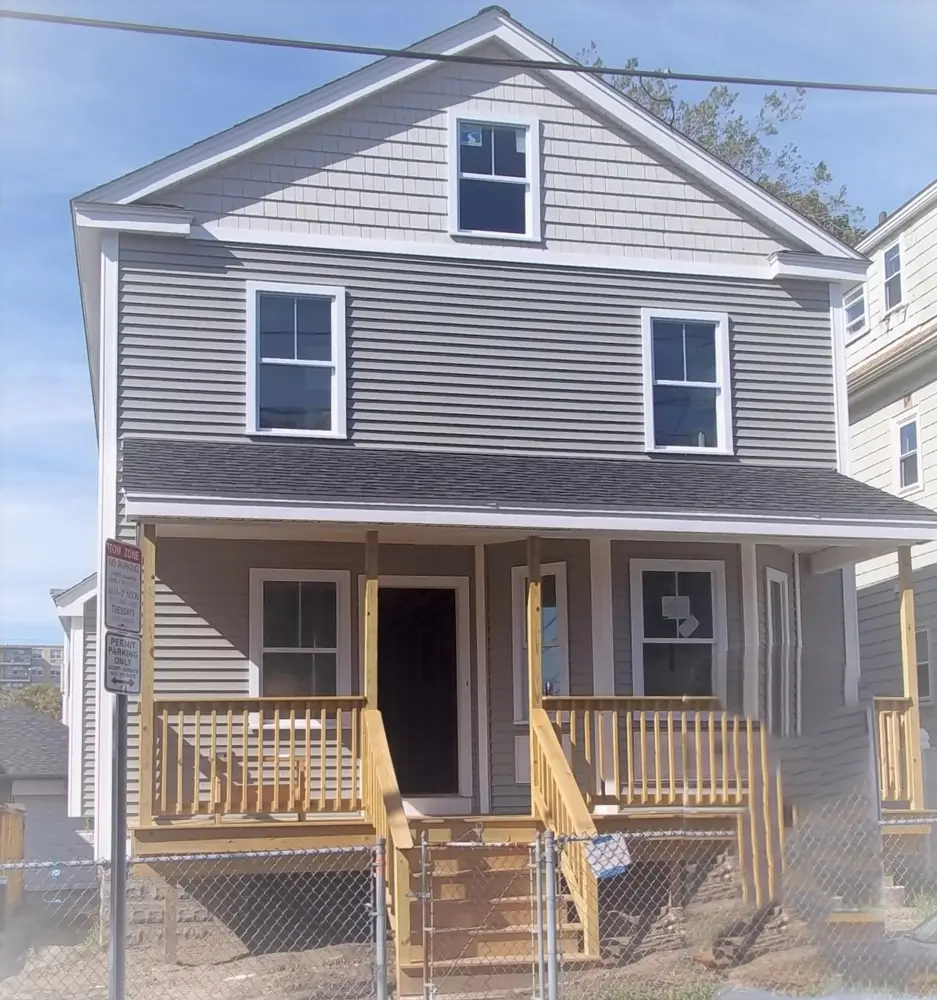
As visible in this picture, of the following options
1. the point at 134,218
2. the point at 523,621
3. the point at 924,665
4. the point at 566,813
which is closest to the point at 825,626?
the point at 523,621

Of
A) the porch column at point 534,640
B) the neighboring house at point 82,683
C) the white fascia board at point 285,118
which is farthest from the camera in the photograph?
the neighboring house at point 82,683

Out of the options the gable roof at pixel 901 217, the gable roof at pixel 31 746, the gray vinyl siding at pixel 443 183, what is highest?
the gable roof at pixel 901 217

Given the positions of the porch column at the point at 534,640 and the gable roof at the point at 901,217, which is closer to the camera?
the porch column at the point at 534,640

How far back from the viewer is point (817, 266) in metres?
15.4

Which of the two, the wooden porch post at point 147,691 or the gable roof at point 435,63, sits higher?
the gable roof at point 435,63

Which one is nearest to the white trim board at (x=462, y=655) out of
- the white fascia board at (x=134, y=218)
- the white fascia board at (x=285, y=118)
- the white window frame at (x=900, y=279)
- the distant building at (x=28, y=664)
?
the white fascia board at (x=134, y=218)

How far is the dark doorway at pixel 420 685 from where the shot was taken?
1417 centimetres

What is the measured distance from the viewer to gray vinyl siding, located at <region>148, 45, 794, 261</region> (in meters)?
14.1

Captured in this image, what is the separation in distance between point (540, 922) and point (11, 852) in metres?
10.3

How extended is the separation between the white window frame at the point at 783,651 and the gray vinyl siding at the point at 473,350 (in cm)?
131

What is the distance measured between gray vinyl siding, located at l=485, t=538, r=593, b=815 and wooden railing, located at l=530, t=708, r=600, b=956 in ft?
5.62

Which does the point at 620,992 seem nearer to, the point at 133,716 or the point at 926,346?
the point at 133,716

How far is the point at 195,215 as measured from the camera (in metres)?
13.9

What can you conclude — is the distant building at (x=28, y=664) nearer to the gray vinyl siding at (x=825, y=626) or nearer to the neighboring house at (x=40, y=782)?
the neighboring house at (x=40, y=782)
